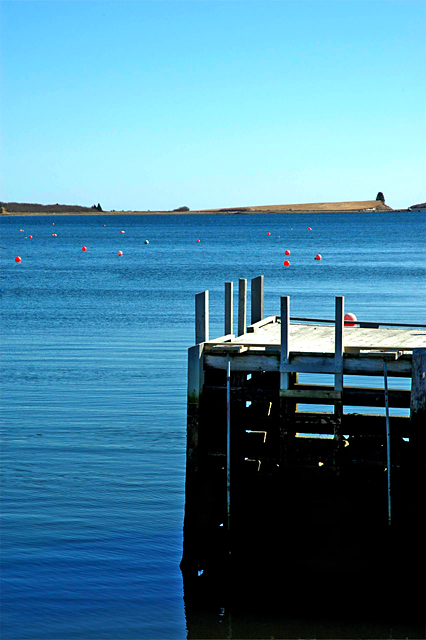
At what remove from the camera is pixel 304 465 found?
1092 cm

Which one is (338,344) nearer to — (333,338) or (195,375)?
(333,338)

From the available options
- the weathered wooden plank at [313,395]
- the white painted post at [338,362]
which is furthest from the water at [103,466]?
the weathered wooden plank at [313,395]

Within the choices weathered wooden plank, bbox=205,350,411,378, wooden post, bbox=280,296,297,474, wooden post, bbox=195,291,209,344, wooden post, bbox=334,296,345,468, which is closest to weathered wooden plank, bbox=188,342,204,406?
weathered wooden plank, bbox=205,350,411,378

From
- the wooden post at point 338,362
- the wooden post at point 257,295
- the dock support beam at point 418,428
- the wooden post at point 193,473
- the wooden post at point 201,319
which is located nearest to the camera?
the dock support beam at point 418,428

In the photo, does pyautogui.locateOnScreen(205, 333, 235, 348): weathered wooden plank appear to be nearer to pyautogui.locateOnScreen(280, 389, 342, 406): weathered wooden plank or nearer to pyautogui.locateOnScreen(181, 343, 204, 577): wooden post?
pyautogui.locateOnScreen(181, 343, 204, 577): wooden post

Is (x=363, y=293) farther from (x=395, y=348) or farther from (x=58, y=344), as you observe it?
(x=395, y=348)

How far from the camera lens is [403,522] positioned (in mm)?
10562

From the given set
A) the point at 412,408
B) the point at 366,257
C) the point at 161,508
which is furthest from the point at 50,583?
the point at 366,257

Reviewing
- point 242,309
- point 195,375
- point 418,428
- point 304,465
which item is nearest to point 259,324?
point 242,309

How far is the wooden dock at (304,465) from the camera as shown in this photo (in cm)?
1061

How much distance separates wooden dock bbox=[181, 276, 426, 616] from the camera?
10.6 metres

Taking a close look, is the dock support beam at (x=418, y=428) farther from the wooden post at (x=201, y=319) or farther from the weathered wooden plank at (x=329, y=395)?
the wooden post at (x=201, y=319)

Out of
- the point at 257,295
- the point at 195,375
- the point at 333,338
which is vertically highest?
the point at 257,295

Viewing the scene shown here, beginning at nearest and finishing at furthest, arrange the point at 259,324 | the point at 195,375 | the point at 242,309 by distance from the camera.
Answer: the point at 195,375, the point at 242,309, the point at 259,324
